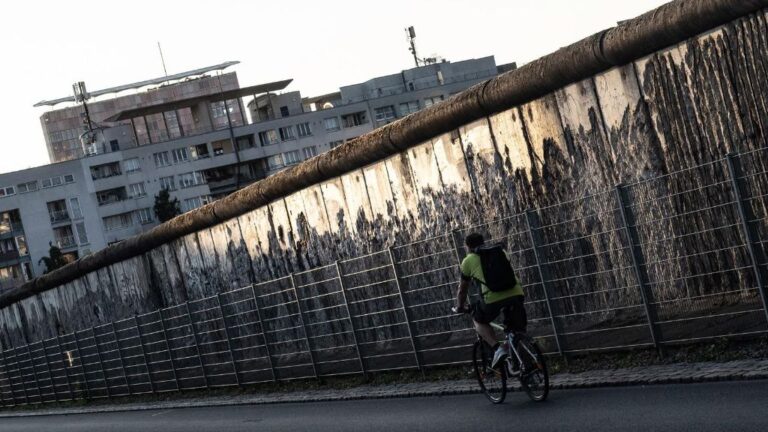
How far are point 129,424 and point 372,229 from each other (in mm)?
4694

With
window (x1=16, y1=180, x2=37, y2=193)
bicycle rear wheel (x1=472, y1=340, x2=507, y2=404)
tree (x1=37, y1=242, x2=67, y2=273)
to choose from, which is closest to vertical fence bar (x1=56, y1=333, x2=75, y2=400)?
bicycle rear wheel (x1=472, y1=340, x2=507, y2=404)

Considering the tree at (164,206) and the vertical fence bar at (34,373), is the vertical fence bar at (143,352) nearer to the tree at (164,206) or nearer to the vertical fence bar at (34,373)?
the vertical fence bar at (34,373)

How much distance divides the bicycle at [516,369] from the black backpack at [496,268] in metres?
0.38

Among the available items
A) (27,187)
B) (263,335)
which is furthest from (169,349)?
(27,187)

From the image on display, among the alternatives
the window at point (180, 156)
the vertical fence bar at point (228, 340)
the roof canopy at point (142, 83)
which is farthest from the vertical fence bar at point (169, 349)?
the roof canopy at point (142, 83)

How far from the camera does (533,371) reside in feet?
37.0

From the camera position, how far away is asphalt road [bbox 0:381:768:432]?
8758mm

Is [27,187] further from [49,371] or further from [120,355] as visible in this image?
[120,355]

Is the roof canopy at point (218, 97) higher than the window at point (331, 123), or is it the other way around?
the roof canopy at point (218, 97)

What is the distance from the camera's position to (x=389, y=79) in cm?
14488

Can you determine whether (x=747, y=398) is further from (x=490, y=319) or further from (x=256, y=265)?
(x=256, y=265)

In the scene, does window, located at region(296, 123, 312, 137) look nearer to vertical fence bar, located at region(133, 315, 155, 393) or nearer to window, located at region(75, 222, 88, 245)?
window, located at region(75, 222, 88, 245)

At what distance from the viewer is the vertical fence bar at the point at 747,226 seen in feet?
32.0

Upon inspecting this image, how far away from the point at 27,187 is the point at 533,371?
13225 centimetres
